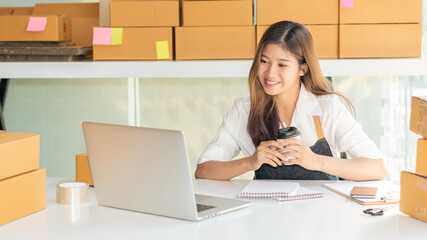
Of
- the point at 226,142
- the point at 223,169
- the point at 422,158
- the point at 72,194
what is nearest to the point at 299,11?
the point at 226,142

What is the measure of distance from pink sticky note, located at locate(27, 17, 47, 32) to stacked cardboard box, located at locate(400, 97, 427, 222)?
2045 mm

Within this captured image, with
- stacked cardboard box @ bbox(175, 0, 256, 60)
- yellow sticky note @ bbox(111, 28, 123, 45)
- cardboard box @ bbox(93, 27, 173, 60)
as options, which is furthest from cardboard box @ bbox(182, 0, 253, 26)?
yellow sticky note @ bbox(111, 28, 123, 45)

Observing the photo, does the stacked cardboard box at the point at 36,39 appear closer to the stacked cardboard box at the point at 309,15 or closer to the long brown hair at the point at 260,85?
the stacked cardboard box at the point at 309,15

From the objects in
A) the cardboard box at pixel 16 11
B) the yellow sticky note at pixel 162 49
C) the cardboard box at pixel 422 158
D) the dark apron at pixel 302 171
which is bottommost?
the dark apron at pixel 302 171

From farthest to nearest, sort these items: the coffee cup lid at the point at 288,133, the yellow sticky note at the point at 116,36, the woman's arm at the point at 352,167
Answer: the yellow sticky note at the point at 116,36, the woman's arm at the point at 352,167, the coffee cup lid at the point at 288,133

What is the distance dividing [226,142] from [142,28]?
0.90 meters

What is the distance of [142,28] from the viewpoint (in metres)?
2.87

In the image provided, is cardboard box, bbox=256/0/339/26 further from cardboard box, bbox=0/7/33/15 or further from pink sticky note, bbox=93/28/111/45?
cardboard box, bbox=0/7/33/15

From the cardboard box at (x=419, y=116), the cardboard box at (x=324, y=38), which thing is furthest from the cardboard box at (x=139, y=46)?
the cardboard box at (x=419, y=116)

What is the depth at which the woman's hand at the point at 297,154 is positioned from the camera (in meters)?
1.81

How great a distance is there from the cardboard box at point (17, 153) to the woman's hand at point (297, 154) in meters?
0.76

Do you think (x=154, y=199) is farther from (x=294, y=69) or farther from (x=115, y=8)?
(x=115, y=8)

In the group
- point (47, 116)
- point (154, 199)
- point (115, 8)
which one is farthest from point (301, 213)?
point (47, 116)

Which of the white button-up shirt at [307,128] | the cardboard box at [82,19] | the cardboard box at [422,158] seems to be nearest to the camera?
the cardboard box at [422,158]
